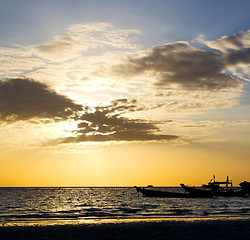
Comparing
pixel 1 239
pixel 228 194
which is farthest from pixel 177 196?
pixel 1 239

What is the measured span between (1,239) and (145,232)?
1350 cm

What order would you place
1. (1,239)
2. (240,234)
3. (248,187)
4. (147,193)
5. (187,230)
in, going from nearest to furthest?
(1,239) < (240,234) < (187,230) < (147,193) < (248,187)

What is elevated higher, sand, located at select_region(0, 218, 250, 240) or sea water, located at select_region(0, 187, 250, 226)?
sand, located at select_region(0, 218, 250, 240)

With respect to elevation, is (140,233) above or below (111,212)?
above

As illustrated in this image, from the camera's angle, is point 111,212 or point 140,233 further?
point 111,212

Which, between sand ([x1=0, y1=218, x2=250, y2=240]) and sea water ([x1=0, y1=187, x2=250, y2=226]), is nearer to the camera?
sand ([x1=0, y1=218, x2=250, y2=240])

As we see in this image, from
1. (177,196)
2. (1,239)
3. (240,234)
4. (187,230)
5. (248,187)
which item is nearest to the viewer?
(1,239)

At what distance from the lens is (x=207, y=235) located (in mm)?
27234

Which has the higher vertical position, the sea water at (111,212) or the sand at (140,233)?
the sand at (140,233)

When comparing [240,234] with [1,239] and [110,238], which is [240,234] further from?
[1,239]

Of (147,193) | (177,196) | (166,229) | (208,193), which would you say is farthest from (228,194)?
(166,229)

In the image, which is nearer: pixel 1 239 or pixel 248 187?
pixel 1 239

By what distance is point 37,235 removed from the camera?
28188mm

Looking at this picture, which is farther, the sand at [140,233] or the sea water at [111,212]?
the sea water at [111,212]
